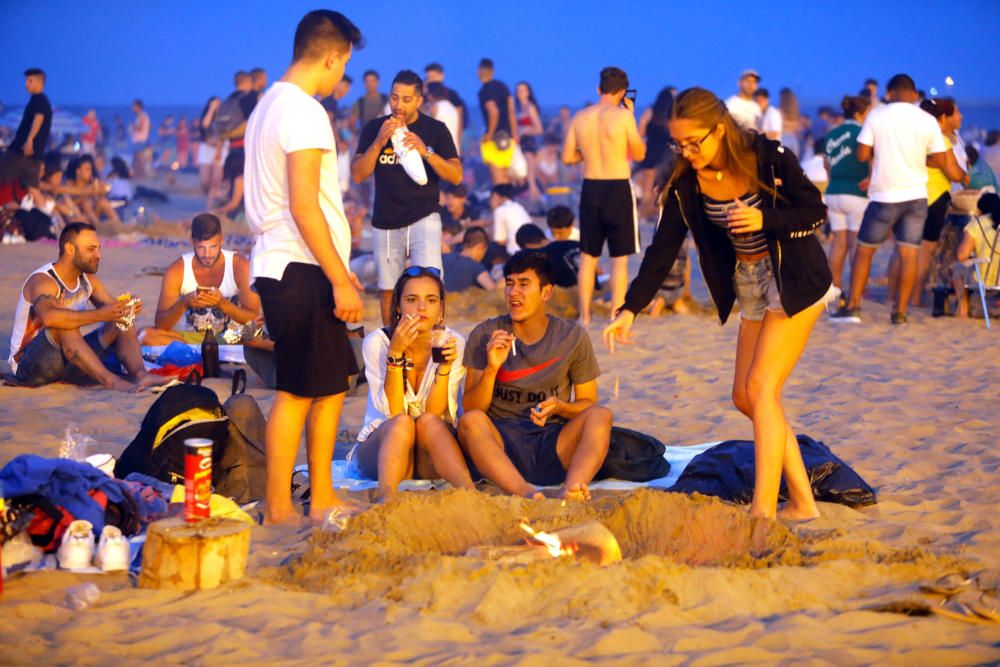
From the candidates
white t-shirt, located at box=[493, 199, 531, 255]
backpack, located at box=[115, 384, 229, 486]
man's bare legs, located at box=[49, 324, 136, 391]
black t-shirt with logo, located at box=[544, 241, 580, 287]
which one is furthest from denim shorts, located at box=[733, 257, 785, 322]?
white t-shirt, located at box=[493, 199, 531, 255]

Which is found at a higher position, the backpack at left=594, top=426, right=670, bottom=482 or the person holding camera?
the person holding camera

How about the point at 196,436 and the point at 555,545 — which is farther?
the point at 196,436

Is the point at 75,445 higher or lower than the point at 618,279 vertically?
lower

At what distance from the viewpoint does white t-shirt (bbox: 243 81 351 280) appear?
4238 millimetres

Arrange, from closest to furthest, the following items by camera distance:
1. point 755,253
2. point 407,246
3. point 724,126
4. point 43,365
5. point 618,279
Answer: point 724,126, point 755,253, point 43,365, point 407,246, point 618,279

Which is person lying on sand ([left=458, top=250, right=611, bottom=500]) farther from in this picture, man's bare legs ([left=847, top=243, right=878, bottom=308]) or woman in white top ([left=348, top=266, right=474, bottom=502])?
man's bare legs ([left=847, top=243, right=878, bottom=308])

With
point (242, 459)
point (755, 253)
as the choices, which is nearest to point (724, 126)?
point (755, 253)

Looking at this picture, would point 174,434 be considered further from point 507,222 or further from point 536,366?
point 507,222

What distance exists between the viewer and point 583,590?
3578 mm

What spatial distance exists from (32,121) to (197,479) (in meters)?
11.8

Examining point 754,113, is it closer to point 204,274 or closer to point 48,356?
point 204,274

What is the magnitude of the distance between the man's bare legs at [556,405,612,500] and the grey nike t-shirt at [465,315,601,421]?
7.9 inches

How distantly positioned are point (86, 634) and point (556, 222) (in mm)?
7113

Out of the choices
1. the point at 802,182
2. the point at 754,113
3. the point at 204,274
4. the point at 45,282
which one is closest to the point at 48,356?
the point at 45,282
